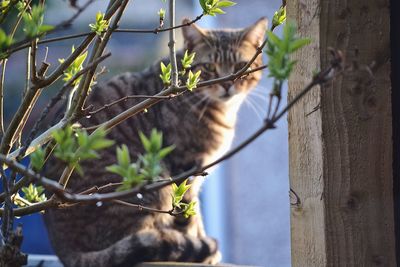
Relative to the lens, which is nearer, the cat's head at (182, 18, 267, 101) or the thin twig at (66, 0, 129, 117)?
the thin twig at (66, 0, 129, 117)

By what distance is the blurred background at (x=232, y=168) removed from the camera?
4.84 metres

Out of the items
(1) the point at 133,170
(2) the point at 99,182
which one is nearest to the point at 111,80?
(2) the point at 99,182

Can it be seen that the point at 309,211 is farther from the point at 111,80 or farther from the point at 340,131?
the point at 111,80

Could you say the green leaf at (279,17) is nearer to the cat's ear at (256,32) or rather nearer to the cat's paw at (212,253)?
the cat's paw at (212,253)

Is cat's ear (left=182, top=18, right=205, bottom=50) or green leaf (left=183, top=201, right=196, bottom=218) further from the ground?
cat's ear (left=182, top=18, right=205, bottom=50)

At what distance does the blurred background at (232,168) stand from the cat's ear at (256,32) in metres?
1.04

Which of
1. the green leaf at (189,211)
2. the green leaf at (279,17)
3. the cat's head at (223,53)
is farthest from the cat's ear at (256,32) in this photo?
the green leaf at (189,211)


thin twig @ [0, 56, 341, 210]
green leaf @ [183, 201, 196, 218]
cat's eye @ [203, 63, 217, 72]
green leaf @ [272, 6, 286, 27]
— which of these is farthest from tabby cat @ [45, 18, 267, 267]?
thin twig @ [0, 56, 341, 210]

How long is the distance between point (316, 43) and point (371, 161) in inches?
11.0

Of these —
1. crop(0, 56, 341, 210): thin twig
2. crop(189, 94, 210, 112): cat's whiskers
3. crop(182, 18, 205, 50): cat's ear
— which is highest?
crop(182, 18, 205, 50): cat's ear

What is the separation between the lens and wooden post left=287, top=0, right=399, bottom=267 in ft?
5.09

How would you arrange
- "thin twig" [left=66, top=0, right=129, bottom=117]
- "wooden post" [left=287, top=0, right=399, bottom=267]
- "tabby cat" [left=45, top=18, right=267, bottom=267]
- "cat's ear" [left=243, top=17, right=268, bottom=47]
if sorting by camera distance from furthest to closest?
→ "cat's ear" [left=243, top=17, right=268, bottom=47]
"tabby cat" [left=45, top=18, right=267, bottom=267]
"wooden post" [left=287, top=0, right=399, bottom=267]
"thin twig" [left=66, top=0, right=129, bottom=117]

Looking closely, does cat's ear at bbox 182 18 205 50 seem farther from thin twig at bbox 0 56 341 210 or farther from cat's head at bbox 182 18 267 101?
thin twig at bbox 0 56 341 210

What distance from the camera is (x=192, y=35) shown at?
3.68 metres
